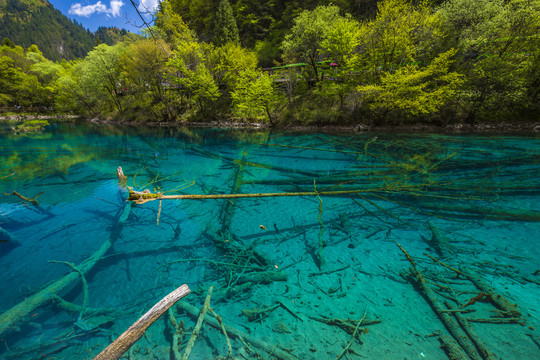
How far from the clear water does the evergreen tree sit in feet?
123

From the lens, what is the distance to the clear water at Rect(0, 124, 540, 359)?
118 inches

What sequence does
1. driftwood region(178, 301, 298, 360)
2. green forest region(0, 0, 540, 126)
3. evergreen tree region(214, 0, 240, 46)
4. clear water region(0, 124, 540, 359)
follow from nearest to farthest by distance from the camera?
driftwood region(178, 301, 298, 360), clear water region(0, 124, 540, 359), green forest region(0, 0, 540, 126), evergreen tree region(214, 0, 240, 46)

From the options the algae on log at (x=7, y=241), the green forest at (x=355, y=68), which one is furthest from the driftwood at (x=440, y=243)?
A: the green forest at (x=355, y=68)

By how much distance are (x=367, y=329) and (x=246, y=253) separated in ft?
9.24

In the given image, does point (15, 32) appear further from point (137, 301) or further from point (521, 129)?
point (521, 129)

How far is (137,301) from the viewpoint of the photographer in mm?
3746

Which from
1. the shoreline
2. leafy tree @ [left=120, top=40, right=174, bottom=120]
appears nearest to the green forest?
leafy tree @ [left=120, top=40, right=174, bottom=120]

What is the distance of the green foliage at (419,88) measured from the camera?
17281mm

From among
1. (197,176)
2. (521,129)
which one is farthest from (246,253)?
(521,129)

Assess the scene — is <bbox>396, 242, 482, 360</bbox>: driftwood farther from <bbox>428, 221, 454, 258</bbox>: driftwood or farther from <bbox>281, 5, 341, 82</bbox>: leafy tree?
<bbox>281, 5, 341, 82</bbox>: leafy tree

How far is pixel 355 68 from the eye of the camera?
21203 millimetres

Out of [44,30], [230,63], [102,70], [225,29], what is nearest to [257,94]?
[230,63]

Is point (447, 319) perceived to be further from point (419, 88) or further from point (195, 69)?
point (195, 69)

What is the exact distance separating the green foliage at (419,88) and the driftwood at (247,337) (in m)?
21.4
